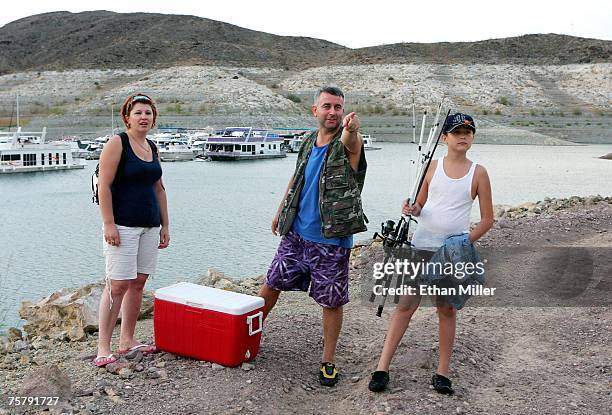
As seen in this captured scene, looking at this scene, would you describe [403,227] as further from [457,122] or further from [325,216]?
[457,122]

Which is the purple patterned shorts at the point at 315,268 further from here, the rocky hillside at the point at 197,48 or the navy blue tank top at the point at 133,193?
the rocky hillside at the point at 197,48

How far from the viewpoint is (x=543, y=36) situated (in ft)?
381

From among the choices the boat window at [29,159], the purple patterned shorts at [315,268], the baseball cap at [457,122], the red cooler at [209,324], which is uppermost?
the baseball cap at [457,122]

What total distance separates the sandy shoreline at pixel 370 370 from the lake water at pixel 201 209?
504 centimetres

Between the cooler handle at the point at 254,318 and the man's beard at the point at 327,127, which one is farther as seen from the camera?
the cooler handle at the point at 254,318

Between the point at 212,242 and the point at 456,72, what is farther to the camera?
the point at 456,72

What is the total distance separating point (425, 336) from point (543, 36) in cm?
12110

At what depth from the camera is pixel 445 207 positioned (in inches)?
154

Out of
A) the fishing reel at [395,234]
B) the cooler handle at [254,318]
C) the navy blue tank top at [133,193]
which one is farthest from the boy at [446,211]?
the navy blue tank top at [133,193]

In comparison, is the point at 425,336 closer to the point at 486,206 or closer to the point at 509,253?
the point at 486,206

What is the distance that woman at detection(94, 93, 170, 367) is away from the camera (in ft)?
13.9

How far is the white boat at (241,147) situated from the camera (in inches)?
2002

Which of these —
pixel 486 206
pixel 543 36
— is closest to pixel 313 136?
pixel 486 206

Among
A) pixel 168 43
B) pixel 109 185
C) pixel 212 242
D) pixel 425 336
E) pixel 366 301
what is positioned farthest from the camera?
pixel 168 43
